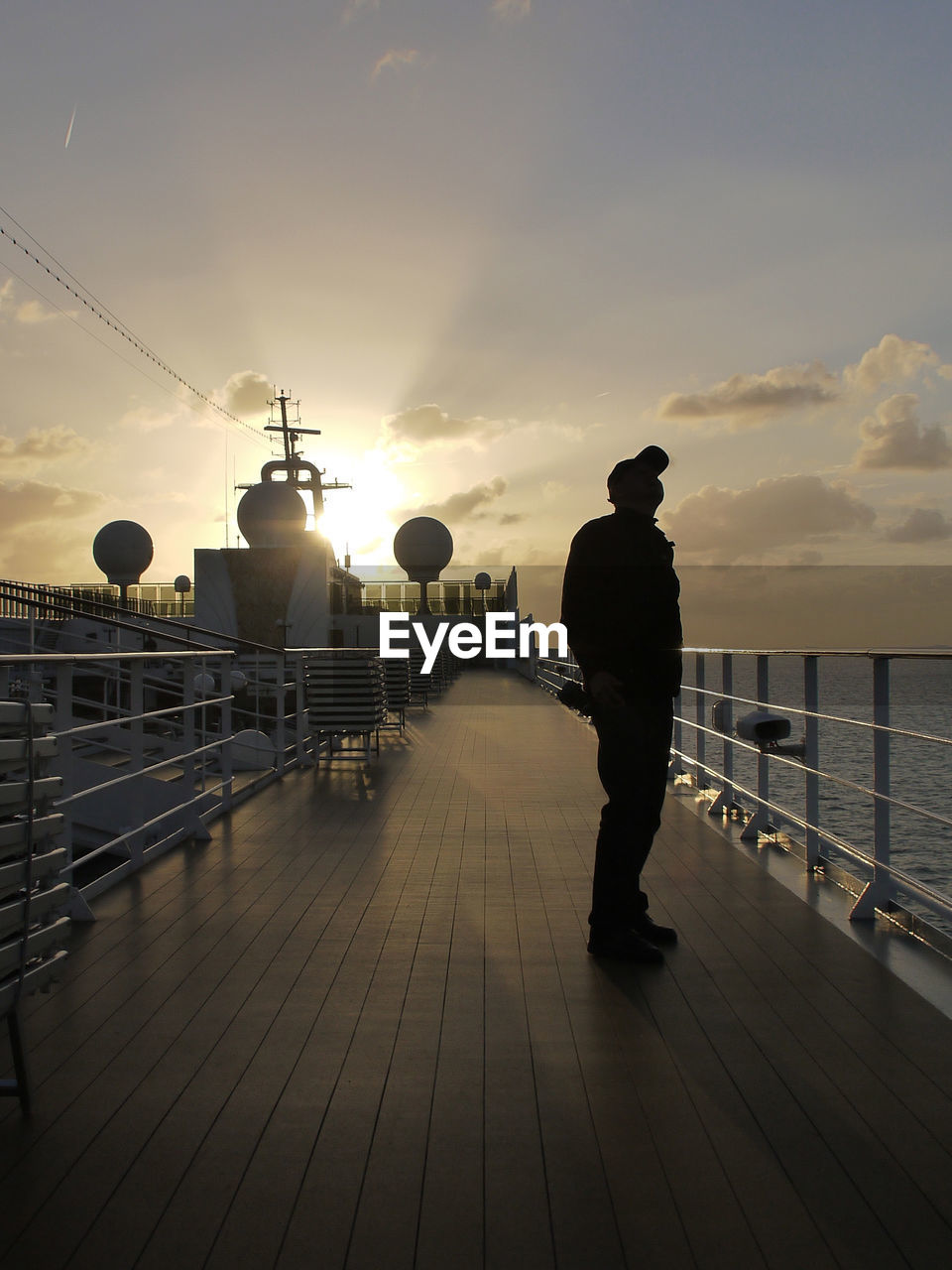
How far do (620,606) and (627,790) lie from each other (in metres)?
0.53

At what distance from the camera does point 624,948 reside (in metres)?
3.15

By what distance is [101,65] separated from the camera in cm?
714

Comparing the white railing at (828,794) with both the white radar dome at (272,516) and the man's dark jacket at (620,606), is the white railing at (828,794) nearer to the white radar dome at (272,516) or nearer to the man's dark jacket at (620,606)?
the man's dark jacket at (620,606)

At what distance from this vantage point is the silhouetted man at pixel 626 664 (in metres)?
3.12

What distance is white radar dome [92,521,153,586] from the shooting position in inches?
1674

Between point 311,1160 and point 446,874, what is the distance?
254 cm

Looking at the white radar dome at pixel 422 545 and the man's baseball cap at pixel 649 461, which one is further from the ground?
the white radar dome at pixel 422 545

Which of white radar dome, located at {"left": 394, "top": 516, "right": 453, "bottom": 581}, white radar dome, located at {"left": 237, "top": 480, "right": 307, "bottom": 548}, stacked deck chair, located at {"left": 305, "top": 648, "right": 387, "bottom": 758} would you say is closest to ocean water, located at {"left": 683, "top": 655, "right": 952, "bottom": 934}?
stacked deck chair, located at {"left": 305, "top": 648, "right": 387, "bottom": 758}

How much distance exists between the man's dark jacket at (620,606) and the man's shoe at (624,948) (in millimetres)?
722

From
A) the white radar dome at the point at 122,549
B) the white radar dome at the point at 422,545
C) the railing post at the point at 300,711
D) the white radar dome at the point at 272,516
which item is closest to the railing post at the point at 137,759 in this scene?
the railing post at the point at 300,711

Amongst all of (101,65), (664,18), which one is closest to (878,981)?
(664,18)

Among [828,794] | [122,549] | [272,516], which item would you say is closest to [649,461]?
[828,794]

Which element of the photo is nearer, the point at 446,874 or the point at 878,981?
the point at 878,981

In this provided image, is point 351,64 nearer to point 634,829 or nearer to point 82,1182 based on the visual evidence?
point 634,829
